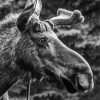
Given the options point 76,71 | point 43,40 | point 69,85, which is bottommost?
point 69,85

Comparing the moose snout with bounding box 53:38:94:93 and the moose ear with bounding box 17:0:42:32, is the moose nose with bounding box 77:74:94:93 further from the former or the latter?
the moose ear with bounding box 17:0:42:32

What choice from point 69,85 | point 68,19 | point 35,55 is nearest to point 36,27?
point 35,55

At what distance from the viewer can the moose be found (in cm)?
367

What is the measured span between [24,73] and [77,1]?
5230 mm

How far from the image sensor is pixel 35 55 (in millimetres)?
3840

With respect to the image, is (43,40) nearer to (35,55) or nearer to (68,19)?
(35,55)

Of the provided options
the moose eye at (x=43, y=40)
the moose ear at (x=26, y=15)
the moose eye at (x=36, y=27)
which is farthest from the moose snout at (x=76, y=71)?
the moose ear at (x=26, y=15)

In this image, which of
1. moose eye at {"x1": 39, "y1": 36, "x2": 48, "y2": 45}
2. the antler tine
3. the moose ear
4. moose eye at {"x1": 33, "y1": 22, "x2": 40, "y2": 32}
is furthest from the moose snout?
the antler tine

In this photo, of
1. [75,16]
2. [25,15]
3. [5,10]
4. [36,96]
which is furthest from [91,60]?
[25,15]

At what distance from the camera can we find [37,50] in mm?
3832

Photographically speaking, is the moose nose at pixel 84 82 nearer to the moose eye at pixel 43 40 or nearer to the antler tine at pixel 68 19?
the moose eye at pixel 43 40

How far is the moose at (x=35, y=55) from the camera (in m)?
3.67

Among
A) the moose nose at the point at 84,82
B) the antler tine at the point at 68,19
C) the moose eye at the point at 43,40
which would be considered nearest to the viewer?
the moose nose at the point at 84,82

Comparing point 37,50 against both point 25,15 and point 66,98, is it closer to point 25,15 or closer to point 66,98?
point 25,15
